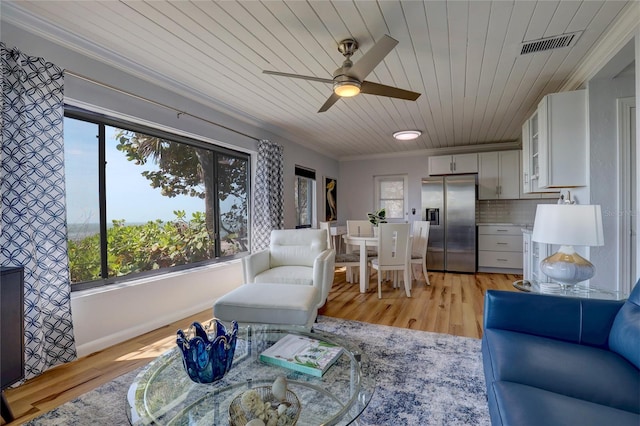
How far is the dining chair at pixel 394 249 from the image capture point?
3.72 m

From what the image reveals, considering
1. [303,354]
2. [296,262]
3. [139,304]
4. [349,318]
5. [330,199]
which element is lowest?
[349,318]

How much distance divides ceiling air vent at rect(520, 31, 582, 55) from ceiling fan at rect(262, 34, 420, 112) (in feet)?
3.24

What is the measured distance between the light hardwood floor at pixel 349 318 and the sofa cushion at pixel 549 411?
169cm

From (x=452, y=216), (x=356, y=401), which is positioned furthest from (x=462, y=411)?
(x=452, y=216)

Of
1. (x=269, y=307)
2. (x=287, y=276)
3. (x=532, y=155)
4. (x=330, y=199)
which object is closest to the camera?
(x=269, y=307)

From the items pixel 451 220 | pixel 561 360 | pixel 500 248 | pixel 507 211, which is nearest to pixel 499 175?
pixel 507 211

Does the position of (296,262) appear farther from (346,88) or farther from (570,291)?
(570,291)

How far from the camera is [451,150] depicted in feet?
19.4

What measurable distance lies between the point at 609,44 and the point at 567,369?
7.81 ft

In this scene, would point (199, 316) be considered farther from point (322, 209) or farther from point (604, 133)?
point (604, 133)

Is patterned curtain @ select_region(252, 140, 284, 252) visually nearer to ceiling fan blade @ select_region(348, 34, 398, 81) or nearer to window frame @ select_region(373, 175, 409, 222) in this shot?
ceiling fan blade @ select_region(348, 34, 398, 81)

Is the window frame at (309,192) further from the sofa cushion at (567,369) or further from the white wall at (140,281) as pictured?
the sofa cushion at (567,369)

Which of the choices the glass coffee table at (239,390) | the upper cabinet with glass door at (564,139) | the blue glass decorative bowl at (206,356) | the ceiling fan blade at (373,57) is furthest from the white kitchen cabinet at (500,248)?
the blue glass decorative bowl at (206,356)

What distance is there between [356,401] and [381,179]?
5.83 metres
